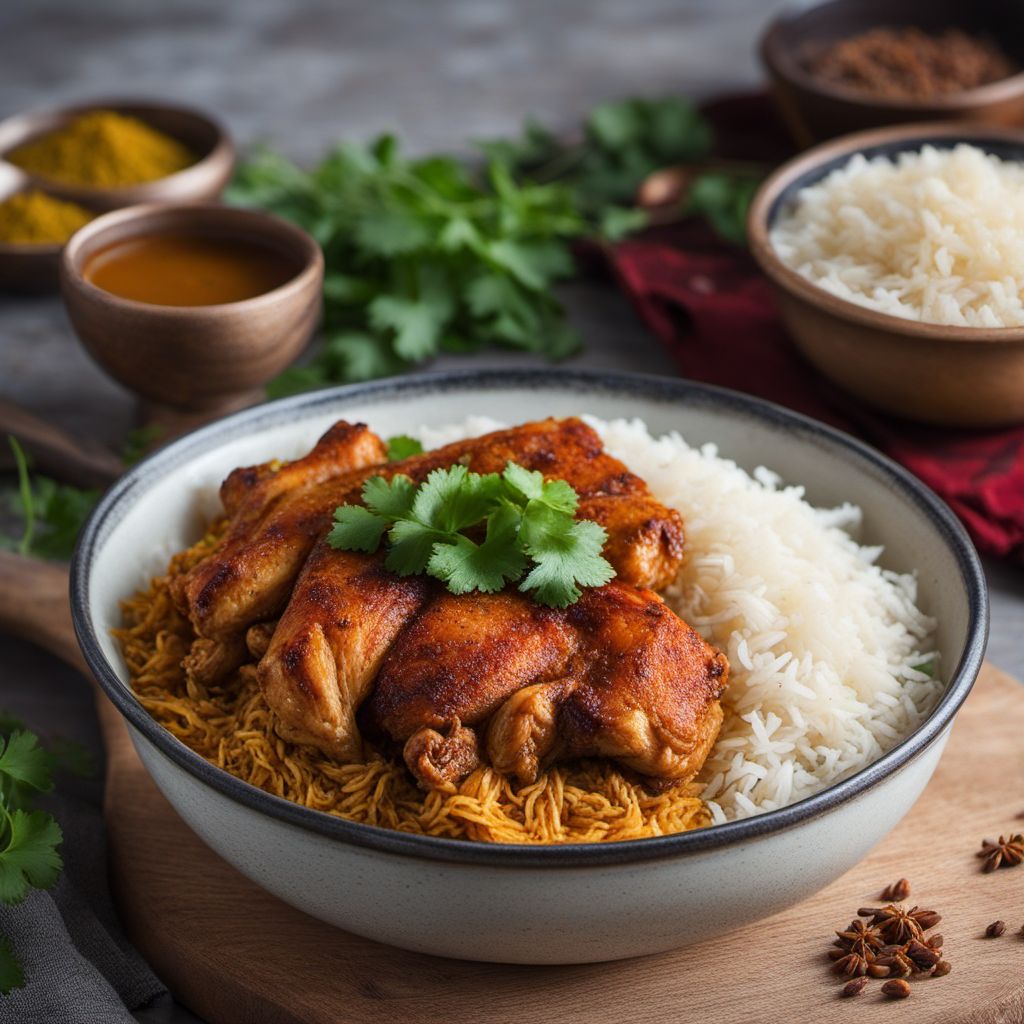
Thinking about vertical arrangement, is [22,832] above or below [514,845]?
below

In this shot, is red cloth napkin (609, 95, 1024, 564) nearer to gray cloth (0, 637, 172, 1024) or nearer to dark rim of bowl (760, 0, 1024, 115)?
dark rim of bowl (760, 0, 1024, 115)

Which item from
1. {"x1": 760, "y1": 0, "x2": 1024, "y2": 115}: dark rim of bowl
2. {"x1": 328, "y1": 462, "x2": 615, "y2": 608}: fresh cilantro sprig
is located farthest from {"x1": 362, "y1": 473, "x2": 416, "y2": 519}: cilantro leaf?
{"x1": 760, "y1": 0, "x2": 1024, "y2": 115}: dark rim of bowl

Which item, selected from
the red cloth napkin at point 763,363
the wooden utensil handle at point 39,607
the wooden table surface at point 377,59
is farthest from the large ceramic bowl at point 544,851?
the wooden table surface at point 377,59

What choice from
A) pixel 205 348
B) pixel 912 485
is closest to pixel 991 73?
pixel 912 485

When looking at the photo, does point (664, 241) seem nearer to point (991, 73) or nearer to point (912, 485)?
point (991, 73)

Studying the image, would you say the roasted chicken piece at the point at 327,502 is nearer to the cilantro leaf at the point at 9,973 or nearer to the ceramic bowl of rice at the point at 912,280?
the cilantro leaf at the point at 9,973

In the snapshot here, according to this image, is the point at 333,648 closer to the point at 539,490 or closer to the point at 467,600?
the point at 467,600

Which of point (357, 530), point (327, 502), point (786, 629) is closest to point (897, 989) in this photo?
point (786, 629)

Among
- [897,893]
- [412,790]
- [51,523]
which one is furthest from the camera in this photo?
[51,523]
